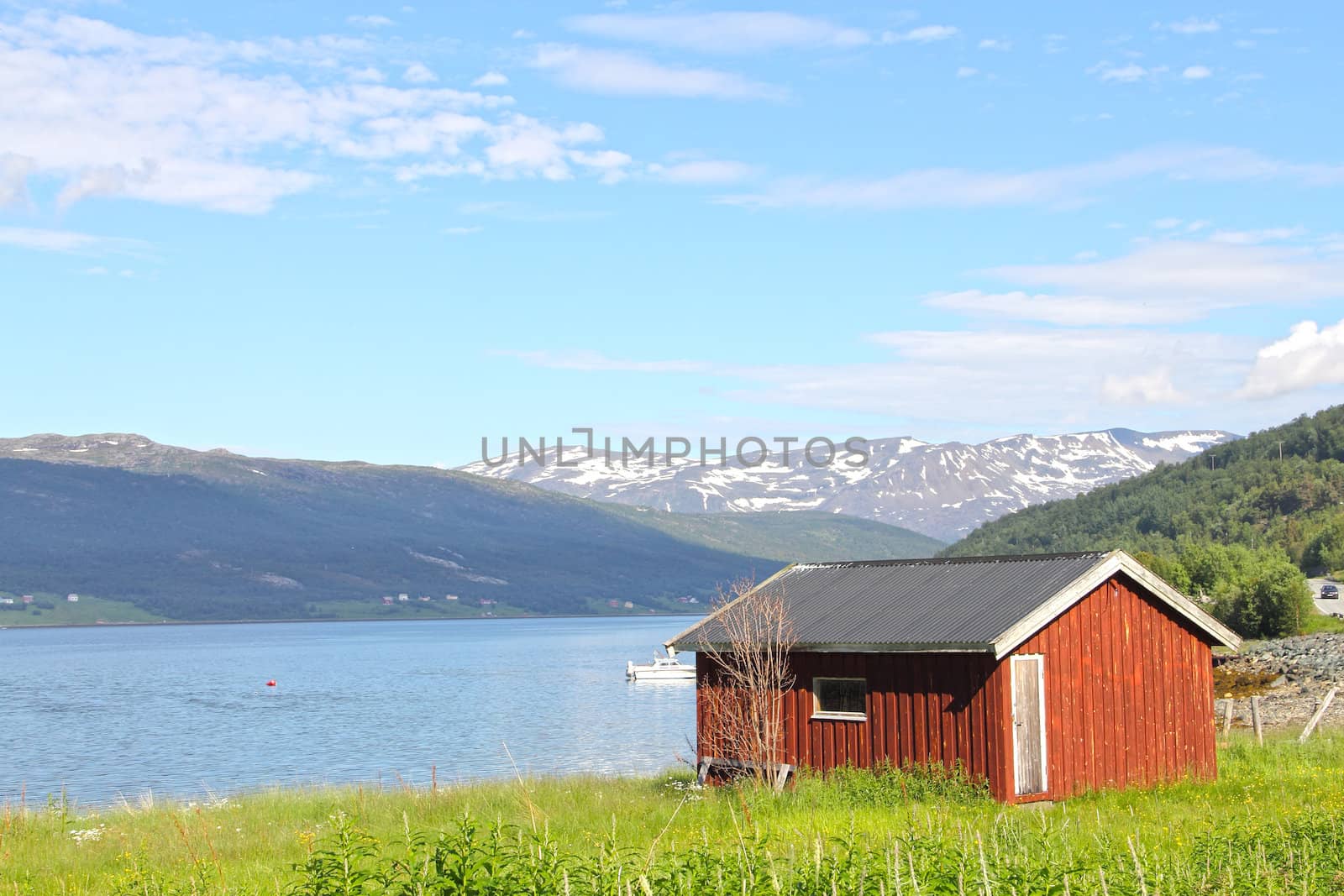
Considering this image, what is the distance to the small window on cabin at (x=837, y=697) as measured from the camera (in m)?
27.1

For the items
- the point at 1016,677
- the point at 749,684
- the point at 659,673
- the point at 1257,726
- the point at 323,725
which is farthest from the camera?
the point at 659,673

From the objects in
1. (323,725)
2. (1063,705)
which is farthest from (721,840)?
(323,725)

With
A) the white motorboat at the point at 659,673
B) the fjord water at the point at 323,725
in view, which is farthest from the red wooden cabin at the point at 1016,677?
the white motorboat at the point at 659,673

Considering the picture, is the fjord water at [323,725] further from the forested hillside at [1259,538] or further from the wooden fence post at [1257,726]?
the forested hillside at [1259,538]

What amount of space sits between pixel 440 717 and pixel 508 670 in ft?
161

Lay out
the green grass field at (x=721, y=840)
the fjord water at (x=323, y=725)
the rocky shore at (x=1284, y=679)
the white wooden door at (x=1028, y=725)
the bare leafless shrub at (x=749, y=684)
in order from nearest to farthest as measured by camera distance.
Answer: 1. the green grass field at (x=721, y=840)
2. the white wooden door at (x=1028, y=725)
3. the bare leafless shrub at (x=749, y=684)
4. the rocky shore at (x=1284, y=679)
5. the fjord water at (x=323, y=725)

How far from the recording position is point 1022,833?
1827 cm

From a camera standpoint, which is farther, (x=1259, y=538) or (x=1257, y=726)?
(x=1259, y=538)

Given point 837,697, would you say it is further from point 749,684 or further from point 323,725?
point 323,725

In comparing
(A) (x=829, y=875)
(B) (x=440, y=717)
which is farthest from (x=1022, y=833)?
(B) (x=440, y=717)

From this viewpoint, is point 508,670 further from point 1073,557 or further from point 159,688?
point 1073,557

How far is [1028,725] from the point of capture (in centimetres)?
2442

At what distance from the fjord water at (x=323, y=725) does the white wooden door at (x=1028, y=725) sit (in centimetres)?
785

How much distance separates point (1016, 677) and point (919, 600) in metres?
3.51
